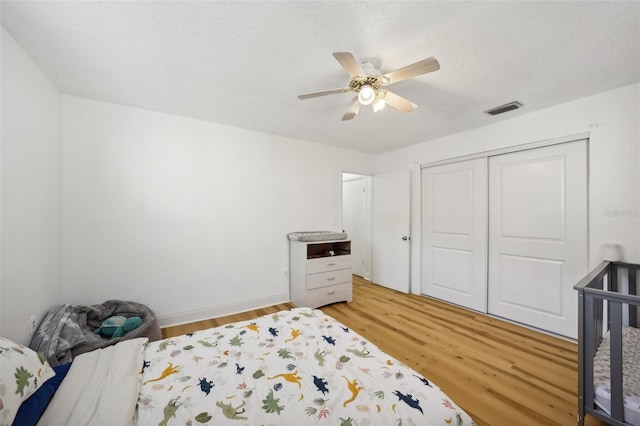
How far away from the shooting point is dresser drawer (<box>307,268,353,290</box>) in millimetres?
3227

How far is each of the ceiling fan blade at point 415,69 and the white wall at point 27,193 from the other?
2.41 m

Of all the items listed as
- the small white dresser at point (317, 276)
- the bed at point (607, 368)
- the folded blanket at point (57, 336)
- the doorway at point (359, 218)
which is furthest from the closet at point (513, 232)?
the folded blanket at point (57, 336)

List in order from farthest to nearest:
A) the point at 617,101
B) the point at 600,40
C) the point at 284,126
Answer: the point at 284,126 → the point at 617,101 → the point at 600,40

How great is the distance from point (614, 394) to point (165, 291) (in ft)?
11.7

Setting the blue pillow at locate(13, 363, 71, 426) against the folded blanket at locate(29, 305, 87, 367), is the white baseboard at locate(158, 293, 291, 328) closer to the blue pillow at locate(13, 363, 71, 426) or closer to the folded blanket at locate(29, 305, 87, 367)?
the folded blanket at locate(29, 305, 87, 367)

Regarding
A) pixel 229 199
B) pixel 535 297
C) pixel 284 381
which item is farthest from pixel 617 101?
pixel 229 199

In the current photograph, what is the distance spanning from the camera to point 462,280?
329 centimetres

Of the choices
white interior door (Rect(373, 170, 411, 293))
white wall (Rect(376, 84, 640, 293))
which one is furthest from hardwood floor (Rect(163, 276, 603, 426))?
white wall (Rect(376, 84, 640, 293))

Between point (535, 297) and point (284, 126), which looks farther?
point (284, 126)

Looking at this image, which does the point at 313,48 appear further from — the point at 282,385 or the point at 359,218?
the point at 359,218

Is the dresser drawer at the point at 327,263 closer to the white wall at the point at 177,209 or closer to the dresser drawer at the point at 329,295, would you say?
the dresser drawer at the point at 329,295

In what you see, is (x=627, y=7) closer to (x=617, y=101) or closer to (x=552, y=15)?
(x=552, y=15)

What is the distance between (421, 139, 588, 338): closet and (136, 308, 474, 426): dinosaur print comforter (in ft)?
7.80

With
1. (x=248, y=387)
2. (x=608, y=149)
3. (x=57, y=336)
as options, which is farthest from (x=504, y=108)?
(x=57, y=336)
